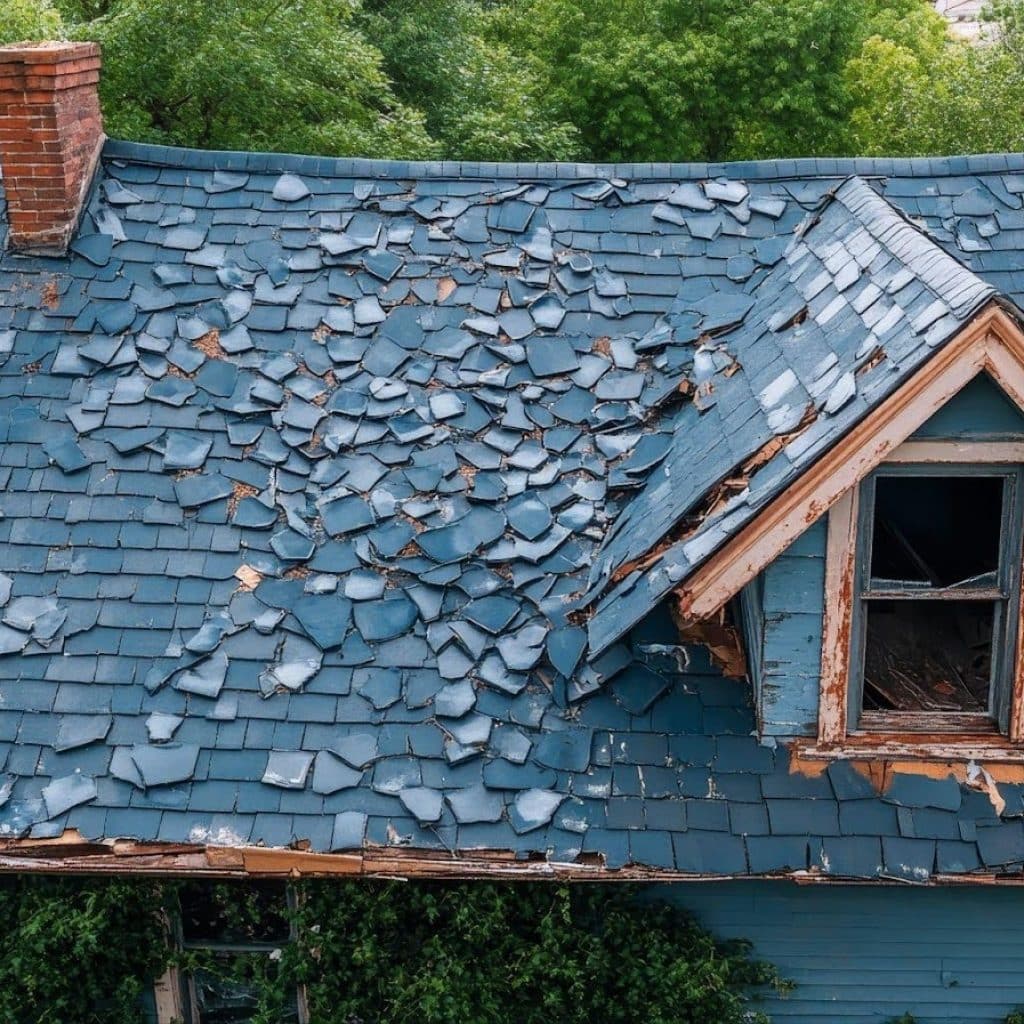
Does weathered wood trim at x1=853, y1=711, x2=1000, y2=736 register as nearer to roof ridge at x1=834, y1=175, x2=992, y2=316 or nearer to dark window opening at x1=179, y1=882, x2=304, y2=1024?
roof ridge at x1=834, y1=175, x2=992, y2=316

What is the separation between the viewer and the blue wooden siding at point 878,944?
19.4 ft

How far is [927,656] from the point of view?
7074 mm

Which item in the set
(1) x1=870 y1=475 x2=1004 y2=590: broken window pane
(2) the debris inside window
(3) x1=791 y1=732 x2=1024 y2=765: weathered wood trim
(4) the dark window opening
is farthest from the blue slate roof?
(1) x1=870 y1=475 x2=1004 y2=590: broken window pane

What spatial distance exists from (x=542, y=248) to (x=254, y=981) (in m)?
4.70

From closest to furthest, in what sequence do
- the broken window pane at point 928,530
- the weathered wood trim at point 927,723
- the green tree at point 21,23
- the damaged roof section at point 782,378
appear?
the damaged roof section at point 782,378
the weathered wood trim at point 927,723
the broken window pane at point 928,530
the green tree at point 21,23

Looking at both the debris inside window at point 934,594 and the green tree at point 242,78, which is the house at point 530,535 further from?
the green tree at point 242,78

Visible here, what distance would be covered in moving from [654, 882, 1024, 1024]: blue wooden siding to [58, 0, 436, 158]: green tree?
44.6 ft

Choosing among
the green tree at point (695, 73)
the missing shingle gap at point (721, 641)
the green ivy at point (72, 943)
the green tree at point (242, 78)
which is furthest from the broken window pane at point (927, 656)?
the green tree at point (695, 73)

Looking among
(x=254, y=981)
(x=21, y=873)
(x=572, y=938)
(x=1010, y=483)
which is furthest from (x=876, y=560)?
(x=21, y=873)

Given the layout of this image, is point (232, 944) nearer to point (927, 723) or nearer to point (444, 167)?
point (927, 723)

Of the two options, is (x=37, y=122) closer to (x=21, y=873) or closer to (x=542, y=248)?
(x=542, y=248)

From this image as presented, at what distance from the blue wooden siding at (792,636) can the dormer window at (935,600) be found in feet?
0.64

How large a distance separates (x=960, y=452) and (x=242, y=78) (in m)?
13.6

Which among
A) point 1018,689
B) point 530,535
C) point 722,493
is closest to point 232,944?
point 530,535
